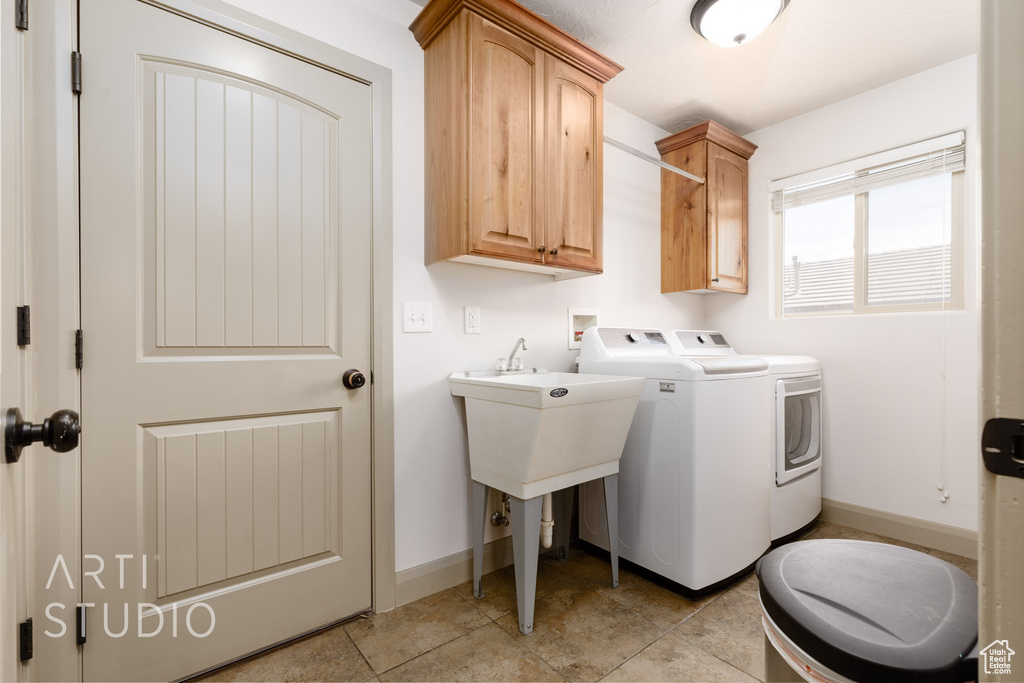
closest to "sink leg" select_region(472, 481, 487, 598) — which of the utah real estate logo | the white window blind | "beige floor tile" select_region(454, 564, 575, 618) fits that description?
"beige floor tile" select_region(454, 564, 575, 618)

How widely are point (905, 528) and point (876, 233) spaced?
1.63 meters

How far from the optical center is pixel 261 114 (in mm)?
1548

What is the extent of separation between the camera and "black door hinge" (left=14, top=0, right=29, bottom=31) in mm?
1064

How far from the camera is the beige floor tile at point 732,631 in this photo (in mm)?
1551

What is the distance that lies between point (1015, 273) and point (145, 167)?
6.16ft

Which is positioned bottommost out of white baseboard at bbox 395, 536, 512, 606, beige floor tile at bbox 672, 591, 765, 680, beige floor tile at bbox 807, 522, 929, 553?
beige floor tile at bbox 807, 522, 929, 553

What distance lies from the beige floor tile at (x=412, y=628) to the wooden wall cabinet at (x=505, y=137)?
1.40 metres

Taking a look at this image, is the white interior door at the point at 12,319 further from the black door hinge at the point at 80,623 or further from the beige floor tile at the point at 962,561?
the beige floor tile at the point at 962,561

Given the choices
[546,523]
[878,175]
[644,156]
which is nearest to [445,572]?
[546,523]

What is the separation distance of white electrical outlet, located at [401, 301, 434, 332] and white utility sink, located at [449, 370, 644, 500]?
0.84 feet

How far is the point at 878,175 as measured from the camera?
2629 millimetres

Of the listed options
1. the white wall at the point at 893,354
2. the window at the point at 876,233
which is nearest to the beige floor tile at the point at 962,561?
the white wall at the point at 893,354

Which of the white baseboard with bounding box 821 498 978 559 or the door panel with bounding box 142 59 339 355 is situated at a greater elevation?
the door panel with bounding box 142 59 339 355

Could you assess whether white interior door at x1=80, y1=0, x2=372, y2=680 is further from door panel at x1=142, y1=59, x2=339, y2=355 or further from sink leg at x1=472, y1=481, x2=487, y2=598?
sink leg at x1=472, y1=481, x2=487, y2=598
